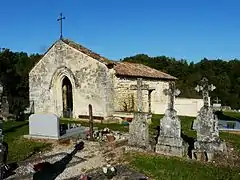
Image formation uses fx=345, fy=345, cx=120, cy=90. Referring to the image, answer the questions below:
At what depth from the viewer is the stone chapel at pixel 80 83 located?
81.0ft

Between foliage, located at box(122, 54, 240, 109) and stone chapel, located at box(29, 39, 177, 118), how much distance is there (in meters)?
20.9

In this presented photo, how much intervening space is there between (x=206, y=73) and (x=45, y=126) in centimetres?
5373

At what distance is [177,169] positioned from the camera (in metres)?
11.6

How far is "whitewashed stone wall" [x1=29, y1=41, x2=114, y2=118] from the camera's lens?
→ 80.7 feet

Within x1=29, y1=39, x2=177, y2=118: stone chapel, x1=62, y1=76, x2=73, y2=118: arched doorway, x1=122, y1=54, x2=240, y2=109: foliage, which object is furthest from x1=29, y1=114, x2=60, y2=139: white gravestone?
x1=122, y1=54, x2=240, y2=109: foliage

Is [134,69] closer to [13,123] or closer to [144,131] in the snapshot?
[13,123]

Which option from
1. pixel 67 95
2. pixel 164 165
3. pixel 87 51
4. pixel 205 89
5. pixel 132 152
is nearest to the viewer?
pixel 164 165

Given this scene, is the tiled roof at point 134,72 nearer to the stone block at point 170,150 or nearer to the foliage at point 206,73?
the stone block at point 170,150

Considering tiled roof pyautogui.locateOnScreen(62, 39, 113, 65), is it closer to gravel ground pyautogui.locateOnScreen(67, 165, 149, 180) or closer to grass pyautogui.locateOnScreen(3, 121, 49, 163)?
grass pyautogui.locateOnScreen(3, 121, 49, 163)

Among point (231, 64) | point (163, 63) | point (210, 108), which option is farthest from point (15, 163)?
point (231, 64)

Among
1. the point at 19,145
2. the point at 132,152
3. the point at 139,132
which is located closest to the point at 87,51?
the point at 19,145

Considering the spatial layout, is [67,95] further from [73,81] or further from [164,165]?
[164,165]

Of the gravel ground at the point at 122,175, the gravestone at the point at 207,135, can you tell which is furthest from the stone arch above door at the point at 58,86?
the gravel ground at the point at 122,175

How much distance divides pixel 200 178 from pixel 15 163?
6.86 metres
